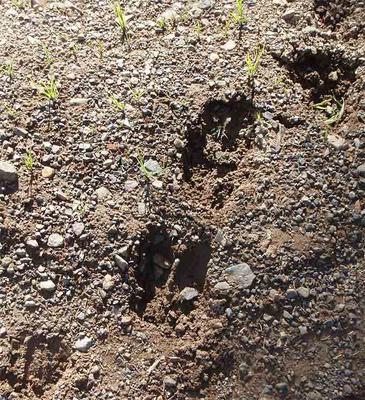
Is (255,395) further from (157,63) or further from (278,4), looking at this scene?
(278,4)

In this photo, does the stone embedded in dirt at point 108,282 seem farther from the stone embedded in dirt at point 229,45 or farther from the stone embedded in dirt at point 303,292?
the stone embedded in dirt at point 229,45

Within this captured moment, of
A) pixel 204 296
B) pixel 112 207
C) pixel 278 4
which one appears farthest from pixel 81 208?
pixel 278 4

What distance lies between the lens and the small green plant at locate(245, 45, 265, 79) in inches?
127

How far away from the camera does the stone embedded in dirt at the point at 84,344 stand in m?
2.84

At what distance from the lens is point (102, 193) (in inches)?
121

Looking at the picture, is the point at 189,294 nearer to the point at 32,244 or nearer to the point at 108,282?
the point at 108,282

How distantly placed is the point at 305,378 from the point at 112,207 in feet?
3.85

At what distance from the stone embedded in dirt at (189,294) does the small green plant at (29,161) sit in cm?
97

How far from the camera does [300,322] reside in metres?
2.77

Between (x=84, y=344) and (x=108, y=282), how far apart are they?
0.30 meters

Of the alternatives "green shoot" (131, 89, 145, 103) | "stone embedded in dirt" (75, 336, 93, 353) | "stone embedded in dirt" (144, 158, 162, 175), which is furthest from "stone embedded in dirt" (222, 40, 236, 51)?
"stone embedded in dirt" (75, 336, 93, 353)

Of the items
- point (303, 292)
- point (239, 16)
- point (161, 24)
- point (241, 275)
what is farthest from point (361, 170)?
point (161, 24)

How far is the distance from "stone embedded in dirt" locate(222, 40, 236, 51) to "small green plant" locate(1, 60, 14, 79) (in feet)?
3.72

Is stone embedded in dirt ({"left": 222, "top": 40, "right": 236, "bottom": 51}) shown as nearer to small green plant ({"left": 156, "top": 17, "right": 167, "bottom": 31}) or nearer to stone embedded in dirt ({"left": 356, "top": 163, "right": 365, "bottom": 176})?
small green plant ({"left": 156, "top": 17, "right": 167, "bottom": 31})
